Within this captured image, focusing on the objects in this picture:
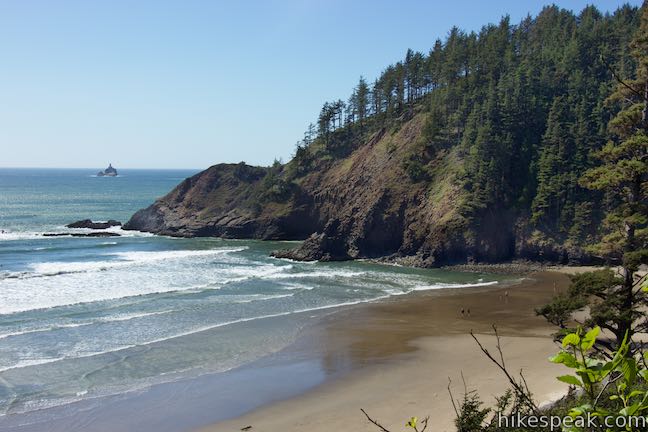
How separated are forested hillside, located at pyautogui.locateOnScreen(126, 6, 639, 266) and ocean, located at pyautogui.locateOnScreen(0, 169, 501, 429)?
619 centimetres

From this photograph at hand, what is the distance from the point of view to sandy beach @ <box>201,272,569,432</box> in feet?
73.5

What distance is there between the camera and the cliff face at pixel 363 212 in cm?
6072

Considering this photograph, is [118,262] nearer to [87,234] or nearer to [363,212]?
[87,234]

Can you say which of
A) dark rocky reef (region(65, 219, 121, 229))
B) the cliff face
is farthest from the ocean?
dark rocky reef (region(65, 219, 121, 229))

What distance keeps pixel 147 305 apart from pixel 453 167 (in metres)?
42.8

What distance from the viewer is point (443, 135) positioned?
245ft

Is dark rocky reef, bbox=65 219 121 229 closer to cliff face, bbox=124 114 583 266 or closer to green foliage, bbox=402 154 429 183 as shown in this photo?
cliff face, bbox=124 114 583 266

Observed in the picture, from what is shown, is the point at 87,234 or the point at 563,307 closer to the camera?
the point at 563,307

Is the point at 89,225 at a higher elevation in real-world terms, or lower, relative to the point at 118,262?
higher

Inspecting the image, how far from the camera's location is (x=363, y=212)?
6981cm

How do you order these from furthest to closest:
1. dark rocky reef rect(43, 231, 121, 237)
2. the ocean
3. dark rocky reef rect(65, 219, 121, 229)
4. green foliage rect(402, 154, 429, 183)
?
1. dark rocky reef rect(65, 219, 121, 229)
2. dark rocky reef rect(43, 231, 121, 237)
3. green foliage rect(402, 154, 429, 183)
4. the ocean

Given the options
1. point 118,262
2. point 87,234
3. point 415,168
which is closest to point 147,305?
point 118,262

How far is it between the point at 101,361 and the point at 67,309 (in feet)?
40.9

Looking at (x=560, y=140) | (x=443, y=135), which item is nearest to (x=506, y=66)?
(x=443, y=135)
